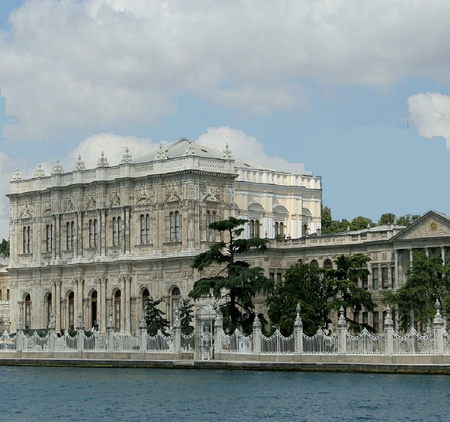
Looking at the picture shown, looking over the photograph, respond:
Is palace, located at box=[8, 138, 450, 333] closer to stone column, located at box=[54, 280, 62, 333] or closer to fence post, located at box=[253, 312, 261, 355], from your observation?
stone column, located at box=[54, 280, 62, 333]

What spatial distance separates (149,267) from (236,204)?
274 inches

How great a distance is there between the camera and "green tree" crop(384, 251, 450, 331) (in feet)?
221

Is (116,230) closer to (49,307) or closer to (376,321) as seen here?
(49,307)

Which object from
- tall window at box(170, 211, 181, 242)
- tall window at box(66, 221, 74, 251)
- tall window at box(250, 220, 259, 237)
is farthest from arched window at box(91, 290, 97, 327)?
tall window at box(250, 220, 259, 237)

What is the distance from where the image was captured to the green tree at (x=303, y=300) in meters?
66.0

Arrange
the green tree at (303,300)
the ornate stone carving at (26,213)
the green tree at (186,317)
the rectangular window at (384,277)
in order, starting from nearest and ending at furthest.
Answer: the green tree at (303,300) → the green tree at (186,317) → the rectangular window at (384,277) → the ornate stone carving at (26,213)

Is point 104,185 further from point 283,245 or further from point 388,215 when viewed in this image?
point 388,215

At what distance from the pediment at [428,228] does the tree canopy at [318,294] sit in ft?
21.7

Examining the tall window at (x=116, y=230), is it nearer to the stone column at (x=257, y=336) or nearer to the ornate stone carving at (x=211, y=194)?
the ornate stone carving at (x=211, y=194)

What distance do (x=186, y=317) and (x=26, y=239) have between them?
22.9 metres

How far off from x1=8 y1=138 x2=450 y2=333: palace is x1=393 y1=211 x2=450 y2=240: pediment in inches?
4.2

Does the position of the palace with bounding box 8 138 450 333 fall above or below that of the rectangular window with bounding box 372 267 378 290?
above

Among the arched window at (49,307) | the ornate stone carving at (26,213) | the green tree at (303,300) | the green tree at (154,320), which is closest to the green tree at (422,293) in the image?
the green tree at (303,300)

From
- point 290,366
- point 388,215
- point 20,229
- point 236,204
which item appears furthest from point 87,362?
point 388,215
